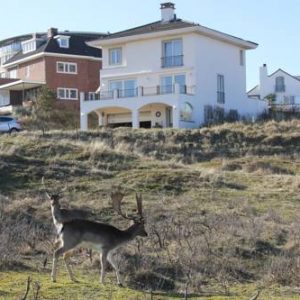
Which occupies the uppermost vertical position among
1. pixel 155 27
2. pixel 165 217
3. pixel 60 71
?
pixel 155 27

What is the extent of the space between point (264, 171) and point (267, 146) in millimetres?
9377

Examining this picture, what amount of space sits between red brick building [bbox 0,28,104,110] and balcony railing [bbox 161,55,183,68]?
48.8 ft

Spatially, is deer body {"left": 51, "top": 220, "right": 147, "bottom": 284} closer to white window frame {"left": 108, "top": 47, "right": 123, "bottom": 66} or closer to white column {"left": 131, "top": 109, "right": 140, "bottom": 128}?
white column {"left": 131, "top": 109, "right": 140, "bottom": 128}

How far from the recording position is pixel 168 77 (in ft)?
181

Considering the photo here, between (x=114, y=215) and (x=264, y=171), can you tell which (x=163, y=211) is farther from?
(x=264, y=171)

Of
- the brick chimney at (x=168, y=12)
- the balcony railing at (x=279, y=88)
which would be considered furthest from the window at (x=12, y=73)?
the balcony railing at (x=279, y=88)

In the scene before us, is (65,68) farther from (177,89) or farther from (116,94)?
(177,89)

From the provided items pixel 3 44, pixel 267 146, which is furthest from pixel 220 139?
pixel 3 44

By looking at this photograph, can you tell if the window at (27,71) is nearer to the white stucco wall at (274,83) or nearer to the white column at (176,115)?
the white stucco wall at (274,83)

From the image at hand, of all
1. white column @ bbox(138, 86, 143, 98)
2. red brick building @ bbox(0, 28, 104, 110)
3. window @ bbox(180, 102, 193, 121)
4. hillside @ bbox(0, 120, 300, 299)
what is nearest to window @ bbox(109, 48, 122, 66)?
white column @ bbox(138, 86, 143, 98)

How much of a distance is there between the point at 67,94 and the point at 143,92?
1873 centimetres

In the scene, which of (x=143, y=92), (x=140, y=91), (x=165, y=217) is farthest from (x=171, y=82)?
(x=165, y=217)

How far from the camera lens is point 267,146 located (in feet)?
133

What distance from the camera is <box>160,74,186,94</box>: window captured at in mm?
52719
